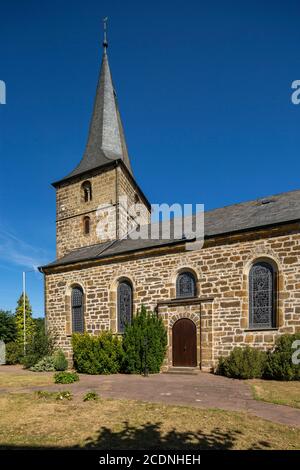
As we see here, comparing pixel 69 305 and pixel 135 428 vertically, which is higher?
pixel 69 305

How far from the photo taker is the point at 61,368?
14.9 m

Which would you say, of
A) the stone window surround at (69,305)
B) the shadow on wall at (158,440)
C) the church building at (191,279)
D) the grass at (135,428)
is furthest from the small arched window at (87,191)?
the shadow on wall at (158,440)

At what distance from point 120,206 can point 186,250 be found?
7.85m

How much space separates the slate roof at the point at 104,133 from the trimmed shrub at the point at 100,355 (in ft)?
40.4

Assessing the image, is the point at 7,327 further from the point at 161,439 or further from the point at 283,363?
the point at 161,439

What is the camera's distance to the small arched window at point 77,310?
16438mm

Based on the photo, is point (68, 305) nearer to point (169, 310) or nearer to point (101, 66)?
point (169, 310)

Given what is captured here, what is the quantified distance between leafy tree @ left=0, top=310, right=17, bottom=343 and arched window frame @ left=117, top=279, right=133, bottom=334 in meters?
14.4

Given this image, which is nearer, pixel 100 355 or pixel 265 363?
pixel 265 363

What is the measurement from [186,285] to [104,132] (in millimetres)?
15189

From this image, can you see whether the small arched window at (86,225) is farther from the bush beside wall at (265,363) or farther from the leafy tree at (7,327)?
the bush beside wall at (265,363)

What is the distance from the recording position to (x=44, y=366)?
48.1 ft

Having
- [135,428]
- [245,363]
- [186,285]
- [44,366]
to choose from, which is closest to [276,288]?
[245,363]
